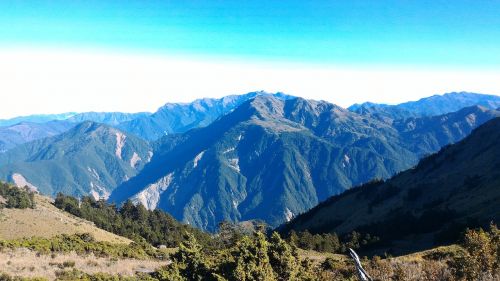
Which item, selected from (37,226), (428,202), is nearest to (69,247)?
(37,226)

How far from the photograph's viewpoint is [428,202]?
5650 inches

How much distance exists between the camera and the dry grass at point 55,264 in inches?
1162

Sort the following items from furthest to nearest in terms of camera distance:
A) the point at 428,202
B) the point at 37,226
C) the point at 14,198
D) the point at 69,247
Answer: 1. the point at 428,202
2. the point at 14,198
3. the point at 37,226
4. the point at 69,247

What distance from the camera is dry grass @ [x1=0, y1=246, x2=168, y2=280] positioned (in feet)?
96.8

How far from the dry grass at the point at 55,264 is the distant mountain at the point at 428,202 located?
65.1 metres

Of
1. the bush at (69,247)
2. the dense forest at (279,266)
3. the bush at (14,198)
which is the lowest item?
the bush at (14,198)

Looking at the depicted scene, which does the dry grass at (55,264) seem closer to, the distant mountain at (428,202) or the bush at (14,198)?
the distant mountain at (428,202)

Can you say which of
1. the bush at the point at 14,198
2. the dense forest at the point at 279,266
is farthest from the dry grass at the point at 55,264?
the bush at the point at 14,198

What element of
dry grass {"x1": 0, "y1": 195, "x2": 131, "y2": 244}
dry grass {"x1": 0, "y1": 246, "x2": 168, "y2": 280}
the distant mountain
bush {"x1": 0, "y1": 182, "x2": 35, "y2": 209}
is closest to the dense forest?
dry grass {"x1": 0, "y1": 246, "x2": 168, "y2": 280}

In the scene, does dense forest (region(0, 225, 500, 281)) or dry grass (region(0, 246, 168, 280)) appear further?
dry grass (region(0, 246, 168, 280))

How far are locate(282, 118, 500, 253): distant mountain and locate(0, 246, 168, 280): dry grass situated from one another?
65076 millimetres

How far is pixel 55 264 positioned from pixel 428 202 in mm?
137129

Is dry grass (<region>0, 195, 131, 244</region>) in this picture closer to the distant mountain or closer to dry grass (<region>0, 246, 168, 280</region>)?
dry grass (<region>0, 246, 168, 280</region>)

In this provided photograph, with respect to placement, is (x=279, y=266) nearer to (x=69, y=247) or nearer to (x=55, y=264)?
(x=55, y=264)
